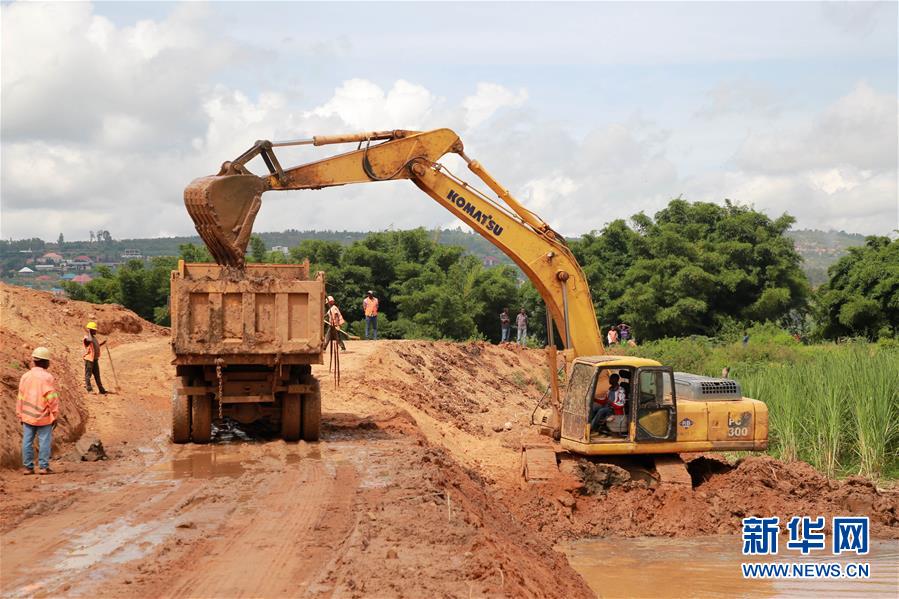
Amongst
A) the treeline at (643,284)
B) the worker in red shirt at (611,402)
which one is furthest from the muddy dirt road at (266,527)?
the treeline at (643,284)

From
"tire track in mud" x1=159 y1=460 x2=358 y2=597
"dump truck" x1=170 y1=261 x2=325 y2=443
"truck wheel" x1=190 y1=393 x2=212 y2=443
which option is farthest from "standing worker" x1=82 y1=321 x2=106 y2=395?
"tire track in mud" x1=159 y1=460 x2=358 y2=597

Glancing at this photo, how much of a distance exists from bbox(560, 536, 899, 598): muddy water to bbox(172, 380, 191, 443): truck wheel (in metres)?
5.91

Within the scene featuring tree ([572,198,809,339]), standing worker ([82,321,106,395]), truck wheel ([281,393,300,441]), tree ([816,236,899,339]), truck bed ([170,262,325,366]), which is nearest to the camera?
truck bed ([170,262,325,366])

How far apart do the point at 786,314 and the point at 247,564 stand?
38.9 m

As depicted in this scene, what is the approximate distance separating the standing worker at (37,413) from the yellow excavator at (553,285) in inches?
126

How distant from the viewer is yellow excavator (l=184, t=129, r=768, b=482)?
14.0 meters

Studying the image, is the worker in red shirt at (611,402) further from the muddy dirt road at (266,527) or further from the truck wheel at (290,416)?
the truck wheel at (290,416)

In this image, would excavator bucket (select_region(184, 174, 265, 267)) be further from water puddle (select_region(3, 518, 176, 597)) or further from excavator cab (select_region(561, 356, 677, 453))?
excavator cab (select_region(561, 356, 677, 453))

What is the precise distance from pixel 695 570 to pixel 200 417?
24.4 ft

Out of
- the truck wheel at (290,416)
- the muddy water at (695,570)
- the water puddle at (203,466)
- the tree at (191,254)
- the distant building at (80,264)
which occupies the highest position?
the distant building at (80,264)

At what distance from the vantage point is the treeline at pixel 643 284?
39156 mm

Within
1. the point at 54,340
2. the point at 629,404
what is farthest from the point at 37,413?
the point at 54,340

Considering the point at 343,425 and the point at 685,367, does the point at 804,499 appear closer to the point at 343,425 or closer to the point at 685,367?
A: the point at 343,425

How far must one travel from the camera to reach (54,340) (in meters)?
23.6
